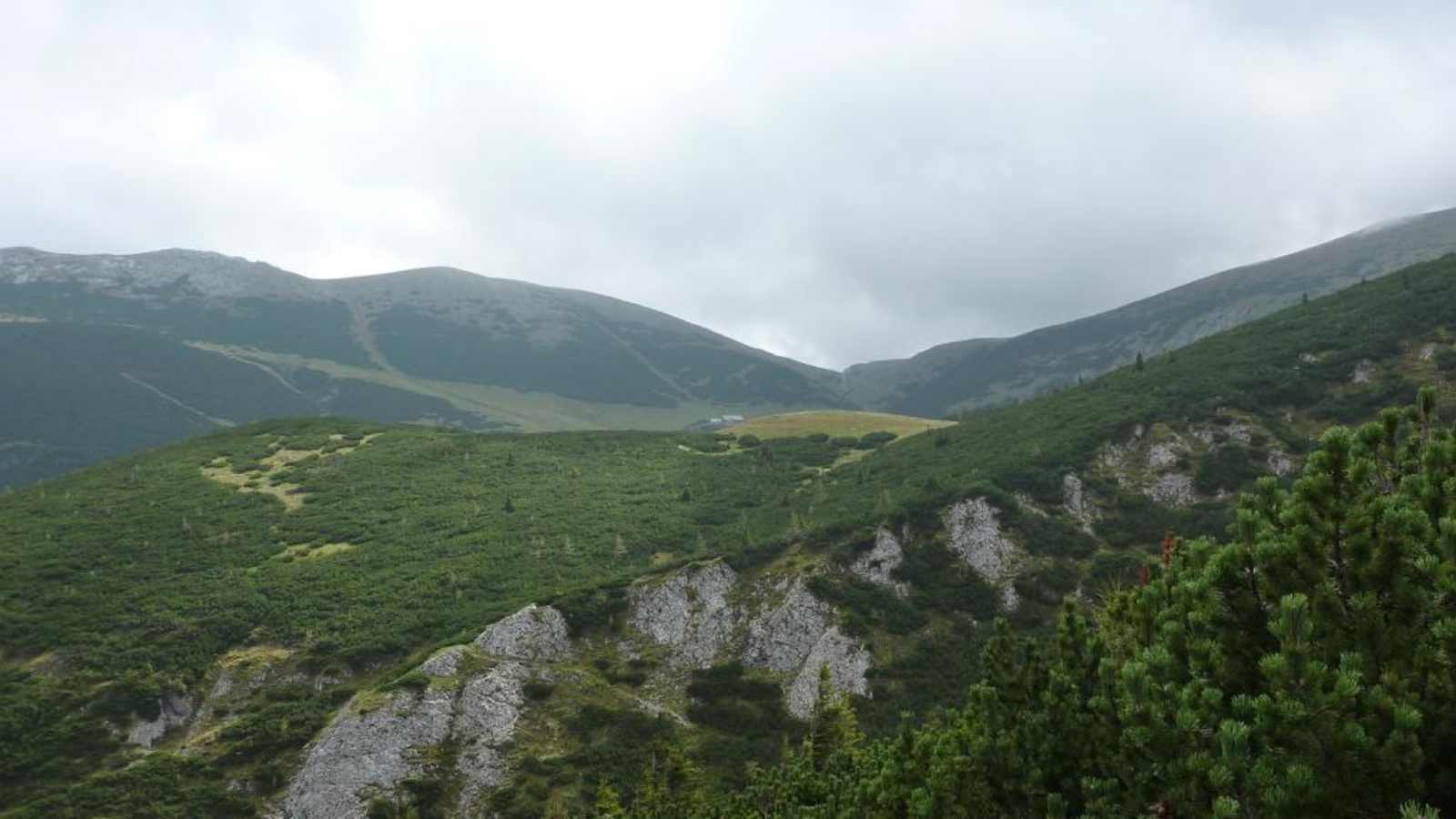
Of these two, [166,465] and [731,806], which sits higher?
[166,465]

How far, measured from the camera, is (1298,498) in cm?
849

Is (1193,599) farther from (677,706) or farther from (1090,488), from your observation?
(1090,488)

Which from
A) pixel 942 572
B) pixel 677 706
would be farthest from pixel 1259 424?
pixel 677 706

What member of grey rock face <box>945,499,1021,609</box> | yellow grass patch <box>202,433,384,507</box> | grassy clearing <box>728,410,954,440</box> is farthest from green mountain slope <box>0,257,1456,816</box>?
grassy clearing <box>728,410,954,440</box>

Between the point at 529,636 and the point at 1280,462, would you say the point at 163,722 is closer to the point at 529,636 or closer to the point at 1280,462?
the point at 529,636

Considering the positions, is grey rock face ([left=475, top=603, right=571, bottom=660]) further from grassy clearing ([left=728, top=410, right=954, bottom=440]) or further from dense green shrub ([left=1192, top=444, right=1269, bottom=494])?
grassy clearing ([left=728, top=410, right=954, bottom=440])

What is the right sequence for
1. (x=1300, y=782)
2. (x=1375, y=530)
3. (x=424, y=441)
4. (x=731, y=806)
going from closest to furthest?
(x=1300, y=782) < (x=1375, y=530) < (x=731, y=806) < (x=424, y=441)

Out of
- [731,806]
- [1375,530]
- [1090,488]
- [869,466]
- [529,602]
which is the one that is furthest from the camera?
[869,466]

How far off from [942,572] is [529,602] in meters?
26.8

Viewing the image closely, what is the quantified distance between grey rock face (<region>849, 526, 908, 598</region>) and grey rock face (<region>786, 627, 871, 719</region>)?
557cm

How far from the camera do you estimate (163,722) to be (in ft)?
136

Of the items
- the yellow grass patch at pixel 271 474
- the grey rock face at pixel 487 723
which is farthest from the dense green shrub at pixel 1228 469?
the yellow grass patch at pixel 271 474

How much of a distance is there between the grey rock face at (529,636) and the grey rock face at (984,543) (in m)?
26.4

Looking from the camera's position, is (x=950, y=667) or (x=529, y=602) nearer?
(x=950, y=667)
